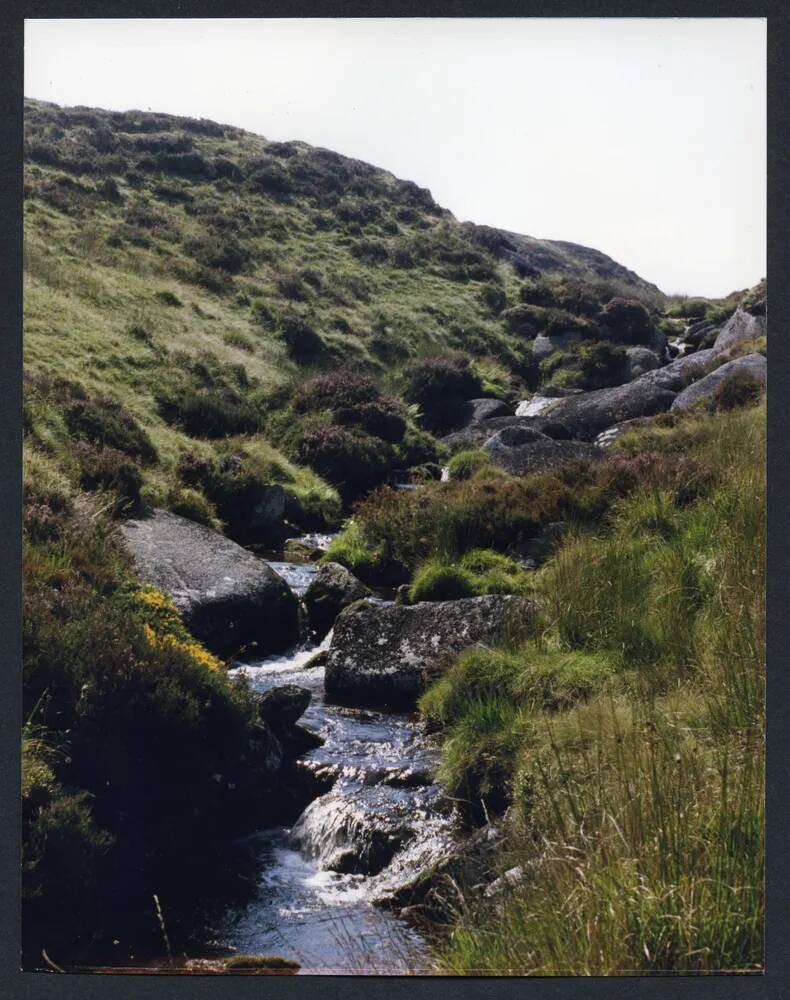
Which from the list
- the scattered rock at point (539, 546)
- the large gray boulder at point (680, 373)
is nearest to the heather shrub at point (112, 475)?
the scattered rock at point (539, 546)

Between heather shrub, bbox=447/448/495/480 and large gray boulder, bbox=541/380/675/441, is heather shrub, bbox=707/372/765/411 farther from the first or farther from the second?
heather shrub, bbox=447/448/495/480

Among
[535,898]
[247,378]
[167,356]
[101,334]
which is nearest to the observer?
[535,898]

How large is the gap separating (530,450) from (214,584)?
6319mm

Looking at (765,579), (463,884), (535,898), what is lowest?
(463,884)

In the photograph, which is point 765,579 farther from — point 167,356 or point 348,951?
point 167,356

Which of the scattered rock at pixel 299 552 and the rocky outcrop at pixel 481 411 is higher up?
the rocky outcrop at pixel 481 411

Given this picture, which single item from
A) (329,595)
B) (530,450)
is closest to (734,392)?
(530,450)

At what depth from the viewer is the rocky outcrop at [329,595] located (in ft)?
30.7

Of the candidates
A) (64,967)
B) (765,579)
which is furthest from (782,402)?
(64,967)

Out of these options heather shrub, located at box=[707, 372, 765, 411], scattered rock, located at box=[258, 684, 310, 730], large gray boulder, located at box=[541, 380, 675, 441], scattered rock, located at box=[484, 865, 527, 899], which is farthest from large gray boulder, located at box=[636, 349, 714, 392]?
scattered rock, located at box=[484, 865, 527, 899]

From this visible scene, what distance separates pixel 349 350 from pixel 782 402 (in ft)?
42.0

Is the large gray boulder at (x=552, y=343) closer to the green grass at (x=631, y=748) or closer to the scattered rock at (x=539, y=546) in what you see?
the scattered rock at (x=539, y=546)

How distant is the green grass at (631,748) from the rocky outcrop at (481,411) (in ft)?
28.1

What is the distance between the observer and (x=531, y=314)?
66.9 feet
